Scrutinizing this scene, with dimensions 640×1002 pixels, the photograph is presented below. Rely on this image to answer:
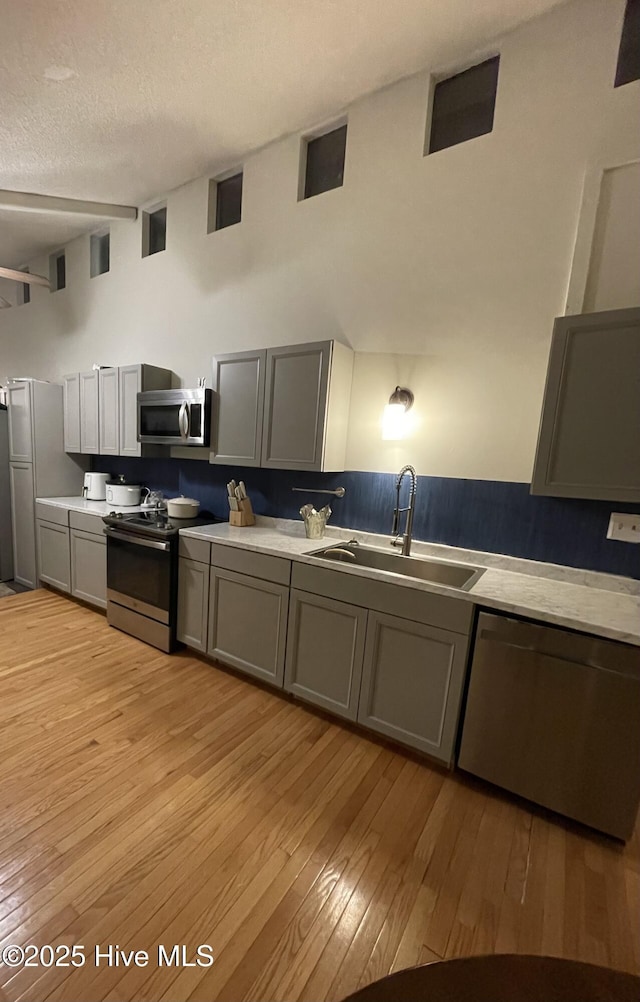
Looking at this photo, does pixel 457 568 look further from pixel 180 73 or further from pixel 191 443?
pixel 180 73

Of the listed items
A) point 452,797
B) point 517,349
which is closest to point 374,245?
point 517,349

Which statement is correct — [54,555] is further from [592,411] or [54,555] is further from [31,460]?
[592,411]

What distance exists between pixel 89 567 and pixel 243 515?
1.50 metres

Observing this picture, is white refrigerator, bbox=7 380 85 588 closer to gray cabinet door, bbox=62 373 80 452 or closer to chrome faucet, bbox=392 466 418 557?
gray cabinet door, bbox=62 373 80 452

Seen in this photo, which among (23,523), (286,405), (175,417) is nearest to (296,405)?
(286,405)

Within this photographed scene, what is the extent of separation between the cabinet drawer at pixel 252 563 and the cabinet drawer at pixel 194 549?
51 millimetres

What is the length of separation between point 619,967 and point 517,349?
2.35m

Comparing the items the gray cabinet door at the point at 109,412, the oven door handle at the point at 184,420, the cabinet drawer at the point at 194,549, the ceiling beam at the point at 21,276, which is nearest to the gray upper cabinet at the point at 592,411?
the cabinet drawer at the point at 194,549

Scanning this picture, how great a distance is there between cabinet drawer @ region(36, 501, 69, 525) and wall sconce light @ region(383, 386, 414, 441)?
2849 millimetres

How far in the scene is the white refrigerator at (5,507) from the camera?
3875mm

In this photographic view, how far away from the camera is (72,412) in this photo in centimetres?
381

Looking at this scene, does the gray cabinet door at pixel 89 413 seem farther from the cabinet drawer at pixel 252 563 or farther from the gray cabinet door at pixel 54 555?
the cabinet drawer at pixel 252 563

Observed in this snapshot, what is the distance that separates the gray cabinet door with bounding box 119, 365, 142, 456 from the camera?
130 inches

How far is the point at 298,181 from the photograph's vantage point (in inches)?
105
